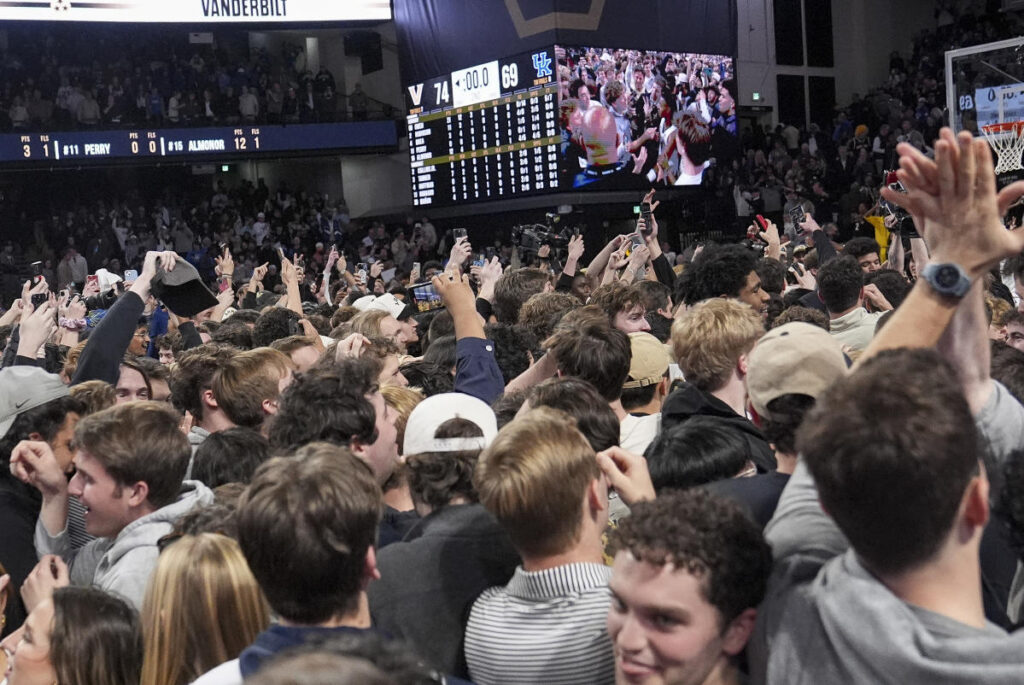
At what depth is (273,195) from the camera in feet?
80.8

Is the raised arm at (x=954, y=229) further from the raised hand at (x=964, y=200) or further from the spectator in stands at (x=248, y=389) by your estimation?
the spectator in stands at (x=248, y=389)

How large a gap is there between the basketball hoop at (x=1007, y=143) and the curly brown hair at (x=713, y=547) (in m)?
11.2

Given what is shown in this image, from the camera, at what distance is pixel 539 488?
2.18m

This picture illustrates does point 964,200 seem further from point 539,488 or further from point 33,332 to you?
point 33,332

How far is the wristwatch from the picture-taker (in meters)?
1.80

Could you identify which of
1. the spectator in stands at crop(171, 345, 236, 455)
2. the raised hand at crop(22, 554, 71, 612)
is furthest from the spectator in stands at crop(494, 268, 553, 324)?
the raised hand at crop(22, 554, 71, 612)

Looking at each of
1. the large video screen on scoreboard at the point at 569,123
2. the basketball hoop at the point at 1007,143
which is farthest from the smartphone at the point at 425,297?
the large video screen on scoreboard at the point at 569,123

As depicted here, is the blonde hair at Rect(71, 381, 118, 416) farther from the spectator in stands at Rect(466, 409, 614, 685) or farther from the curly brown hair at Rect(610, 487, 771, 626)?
the curly brown hair at Rect(610, 487, 771, 626)

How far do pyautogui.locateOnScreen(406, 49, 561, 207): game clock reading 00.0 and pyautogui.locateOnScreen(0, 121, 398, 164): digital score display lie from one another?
2.50 m

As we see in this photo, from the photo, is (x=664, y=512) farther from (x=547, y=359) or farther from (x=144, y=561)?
(x=547, y=359)

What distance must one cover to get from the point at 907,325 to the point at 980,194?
25 centimetres

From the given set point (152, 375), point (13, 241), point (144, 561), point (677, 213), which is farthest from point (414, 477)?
point (13, 241)

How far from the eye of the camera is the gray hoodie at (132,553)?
2699mm

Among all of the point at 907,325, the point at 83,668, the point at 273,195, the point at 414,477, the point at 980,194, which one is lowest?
the point at 83,668
